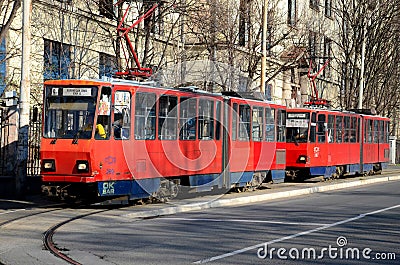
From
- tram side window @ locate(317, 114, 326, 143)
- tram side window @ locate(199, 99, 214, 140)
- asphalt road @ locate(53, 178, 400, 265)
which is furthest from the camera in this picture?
tram side window @ locate(317, 114, 326, 143)

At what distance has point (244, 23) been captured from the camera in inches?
1300

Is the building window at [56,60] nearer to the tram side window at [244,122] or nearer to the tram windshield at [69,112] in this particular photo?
the tram side window at [244,122]

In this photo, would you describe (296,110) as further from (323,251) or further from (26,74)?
(323,251)

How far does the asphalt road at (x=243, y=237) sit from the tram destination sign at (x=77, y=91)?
2906 mm

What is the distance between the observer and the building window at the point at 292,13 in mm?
36812

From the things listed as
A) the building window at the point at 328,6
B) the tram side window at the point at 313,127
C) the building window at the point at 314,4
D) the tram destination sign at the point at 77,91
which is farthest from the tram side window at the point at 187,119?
the building window at the point at 328,6

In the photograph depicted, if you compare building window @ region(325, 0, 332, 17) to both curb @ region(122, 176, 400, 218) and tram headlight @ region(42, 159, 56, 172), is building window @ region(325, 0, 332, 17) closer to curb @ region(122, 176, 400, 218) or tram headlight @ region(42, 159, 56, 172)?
curb @ region(122, 176, 400, 218)

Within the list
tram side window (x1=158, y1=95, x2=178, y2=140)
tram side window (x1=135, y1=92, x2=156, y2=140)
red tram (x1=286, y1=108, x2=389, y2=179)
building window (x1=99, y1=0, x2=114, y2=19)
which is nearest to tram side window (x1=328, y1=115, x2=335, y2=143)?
red tram (x1=286, y1=108, x2=389, y2=179)

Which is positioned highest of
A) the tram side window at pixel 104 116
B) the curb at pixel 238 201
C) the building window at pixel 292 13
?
the building window at pixel 292 13

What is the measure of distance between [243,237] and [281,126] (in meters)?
13.4

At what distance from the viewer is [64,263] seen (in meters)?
10.4

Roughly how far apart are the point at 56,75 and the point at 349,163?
555 inches

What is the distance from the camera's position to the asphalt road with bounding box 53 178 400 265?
1106cm

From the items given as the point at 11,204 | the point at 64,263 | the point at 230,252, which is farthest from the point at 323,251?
the point at 11,204
